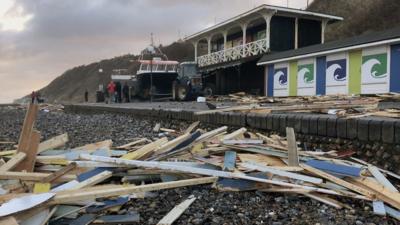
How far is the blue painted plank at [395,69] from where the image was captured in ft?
59.5

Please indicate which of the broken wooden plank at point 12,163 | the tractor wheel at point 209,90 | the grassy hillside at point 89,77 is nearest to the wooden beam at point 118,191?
the broken wooden plank at point 12,163

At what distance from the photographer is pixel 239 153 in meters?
7.00

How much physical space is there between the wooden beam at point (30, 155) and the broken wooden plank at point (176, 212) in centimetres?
248

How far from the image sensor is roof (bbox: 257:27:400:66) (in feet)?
60.8

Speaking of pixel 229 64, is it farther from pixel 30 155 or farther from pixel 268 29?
pixel 30 155

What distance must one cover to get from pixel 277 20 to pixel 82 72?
6391 cm

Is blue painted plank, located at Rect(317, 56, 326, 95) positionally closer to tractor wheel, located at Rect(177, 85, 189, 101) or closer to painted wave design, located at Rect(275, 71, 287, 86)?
painted wave design, located at Rect(275, 71, 287, 86)

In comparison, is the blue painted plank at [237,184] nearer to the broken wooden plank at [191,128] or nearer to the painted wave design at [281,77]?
the broken wooden plank at [191,128]

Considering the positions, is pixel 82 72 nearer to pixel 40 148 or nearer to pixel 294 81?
pixel 294 81

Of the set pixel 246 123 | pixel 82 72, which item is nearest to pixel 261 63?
pixel 246 123

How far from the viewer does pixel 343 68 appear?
68.9ft

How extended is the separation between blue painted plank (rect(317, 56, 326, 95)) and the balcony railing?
23.8 feet

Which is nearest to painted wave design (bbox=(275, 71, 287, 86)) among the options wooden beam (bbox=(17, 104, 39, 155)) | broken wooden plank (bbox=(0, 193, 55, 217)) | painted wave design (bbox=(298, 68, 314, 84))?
painted wave design (bbox=(298, 68, 314, 84))

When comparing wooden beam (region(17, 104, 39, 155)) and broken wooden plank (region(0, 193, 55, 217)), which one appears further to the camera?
wooden beam (region(17, 104, 39, 155))
